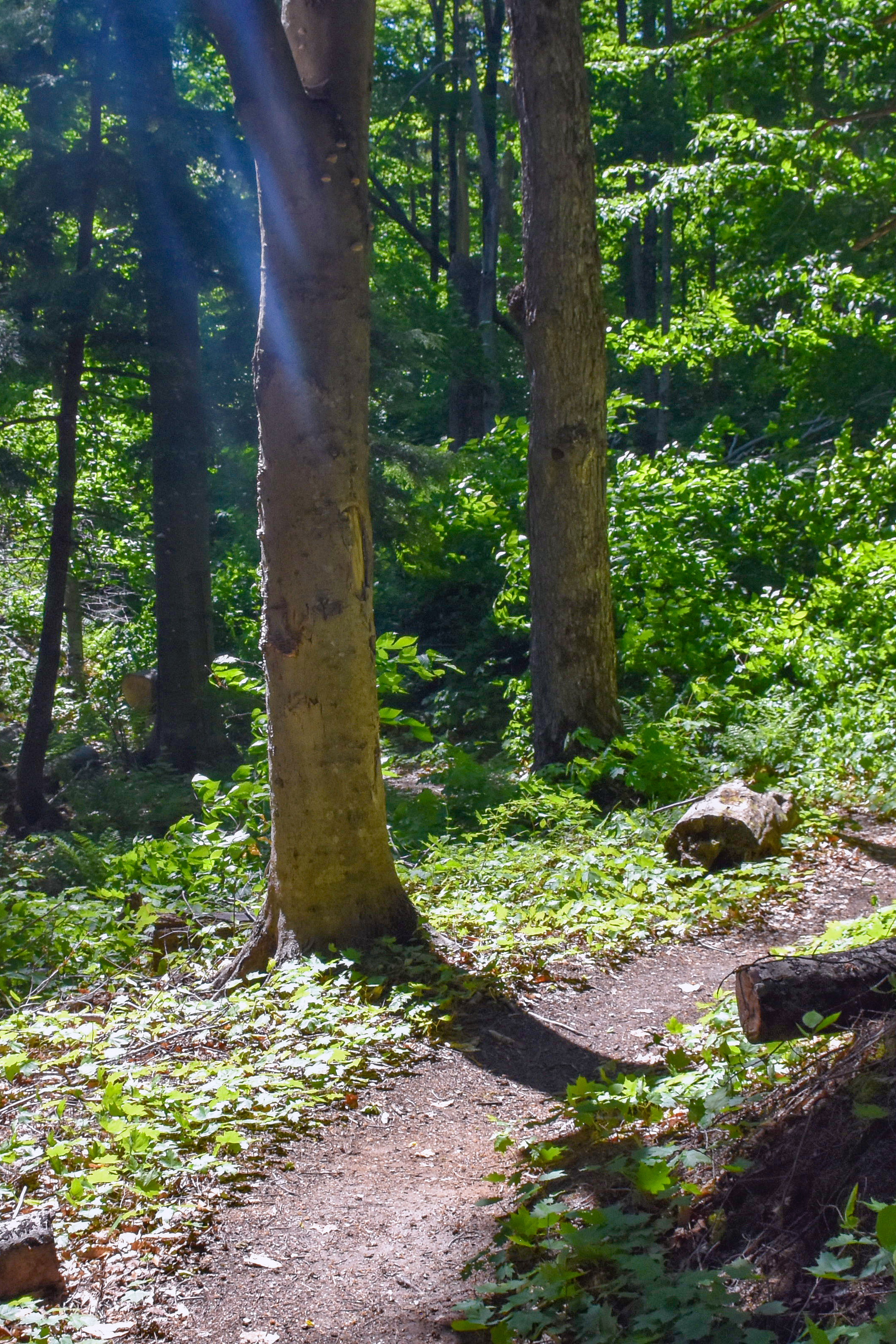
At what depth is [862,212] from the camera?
14.4m

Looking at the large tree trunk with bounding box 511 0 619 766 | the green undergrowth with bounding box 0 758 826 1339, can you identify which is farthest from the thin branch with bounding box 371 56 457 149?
the green undergrowth with bounding box 0 758 826 1339

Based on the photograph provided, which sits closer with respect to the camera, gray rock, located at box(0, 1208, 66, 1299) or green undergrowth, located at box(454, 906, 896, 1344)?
green undergrowth, located at box(454, 906, 896, 1344)

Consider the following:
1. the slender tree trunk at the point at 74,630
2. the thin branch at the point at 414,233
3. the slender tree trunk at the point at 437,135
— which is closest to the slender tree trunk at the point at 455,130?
the slender tree trunk at the point at 437,135

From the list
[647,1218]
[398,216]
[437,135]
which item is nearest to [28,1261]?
[647,1218]

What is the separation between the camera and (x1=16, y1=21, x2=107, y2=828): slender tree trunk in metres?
12.3

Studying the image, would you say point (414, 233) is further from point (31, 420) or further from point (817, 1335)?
point (817, 1335)

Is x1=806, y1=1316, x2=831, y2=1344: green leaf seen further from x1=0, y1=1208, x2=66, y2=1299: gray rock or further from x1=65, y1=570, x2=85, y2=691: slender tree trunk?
x1=65, y1=570, x2=85, y2=691: slender tree trunk

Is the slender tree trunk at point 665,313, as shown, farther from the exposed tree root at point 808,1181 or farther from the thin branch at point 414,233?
the exposed tree root at point 808,1181

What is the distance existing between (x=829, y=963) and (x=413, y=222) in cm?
3251

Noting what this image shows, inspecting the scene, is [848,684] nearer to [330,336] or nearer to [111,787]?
[330,336]

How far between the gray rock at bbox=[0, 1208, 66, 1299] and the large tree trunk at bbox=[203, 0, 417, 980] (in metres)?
2.27

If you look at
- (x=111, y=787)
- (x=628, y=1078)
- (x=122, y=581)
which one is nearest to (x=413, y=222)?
(x=122, y=581)

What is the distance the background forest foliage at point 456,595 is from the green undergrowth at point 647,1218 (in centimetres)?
6

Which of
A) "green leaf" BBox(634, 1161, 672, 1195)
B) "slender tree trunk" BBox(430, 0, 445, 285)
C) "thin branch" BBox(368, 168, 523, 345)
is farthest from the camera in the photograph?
"slender tree trunk" BBox(430, 0, 445, 285)
